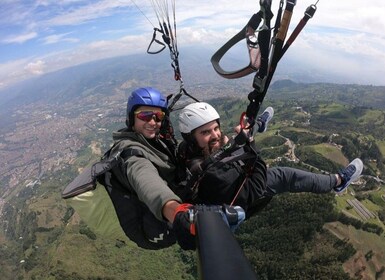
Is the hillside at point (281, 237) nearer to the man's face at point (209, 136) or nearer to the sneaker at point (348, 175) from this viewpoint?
the sneaker at point (348, 175)

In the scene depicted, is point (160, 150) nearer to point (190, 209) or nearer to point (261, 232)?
point (190, 209)

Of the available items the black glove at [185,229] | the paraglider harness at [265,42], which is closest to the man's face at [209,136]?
the paraglider harness at [265,42]

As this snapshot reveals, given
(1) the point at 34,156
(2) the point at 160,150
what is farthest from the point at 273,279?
(1) the point at 34,156

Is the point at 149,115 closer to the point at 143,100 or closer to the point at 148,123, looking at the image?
the point at 148,123

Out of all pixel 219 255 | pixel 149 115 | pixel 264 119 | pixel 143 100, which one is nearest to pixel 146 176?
pixel 149 115

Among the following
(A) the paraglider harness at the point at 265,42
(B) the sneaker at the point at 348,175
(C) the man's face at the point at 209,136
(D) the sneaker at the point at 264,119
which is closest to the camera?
(A) the paraglider harness at the point at 265,42
